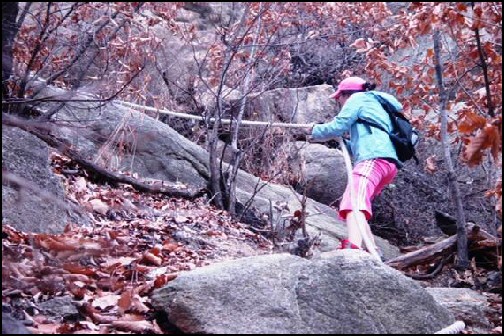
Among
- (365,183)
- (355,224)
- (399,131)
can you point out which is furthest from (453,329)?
(399,131)

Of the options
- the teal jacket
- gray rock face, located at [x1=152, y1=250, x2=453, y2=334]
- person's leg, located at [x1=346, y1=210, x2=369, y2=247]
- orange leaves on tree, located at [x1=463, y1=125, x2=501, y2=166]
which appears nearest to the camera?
orange leaves on tree, located at [x1=463, y1=125, x2=501, y2=166]

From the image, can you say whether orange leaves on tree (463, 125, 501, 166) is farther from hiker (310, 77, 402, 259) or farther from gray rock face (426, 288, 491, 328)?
hiker (310, 77, 402, 259)

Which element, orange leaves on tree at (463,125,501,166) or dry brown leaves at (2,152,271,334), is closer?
orange leaves on tree at (463,125,501,166)

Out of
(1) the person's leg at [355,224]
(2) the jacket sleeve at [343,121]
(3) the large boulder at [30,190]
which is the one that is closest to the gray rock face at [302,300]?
(3) the large boulder at [30,190]

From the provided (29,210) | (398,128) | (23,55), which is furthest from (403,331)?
(23,55)

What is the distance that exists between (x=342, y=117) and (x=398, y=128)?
50cm

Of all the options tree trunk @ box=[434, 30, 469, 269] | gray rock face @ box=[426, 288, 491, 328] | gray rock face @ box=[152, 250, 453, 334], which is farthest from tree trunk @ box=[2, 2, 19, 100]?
tree trunk @ box=[434, 30, 469, 269]

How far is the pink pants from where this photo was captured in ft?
18.5

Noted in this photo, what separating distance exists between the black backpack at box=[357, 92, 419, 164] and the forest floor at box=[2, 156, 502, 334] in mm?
1226

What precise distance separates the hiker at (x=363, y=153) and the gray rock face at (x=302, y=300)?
6.46ft

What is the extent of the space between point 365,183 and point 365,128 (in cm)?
51

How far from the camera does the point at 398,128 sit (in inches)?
234

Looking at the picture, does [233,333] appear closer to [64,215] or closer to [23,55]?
[64,215]

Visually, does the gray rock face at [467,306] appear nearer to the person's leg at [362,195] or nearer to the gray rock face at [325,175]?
the person's leg at [362,195]
